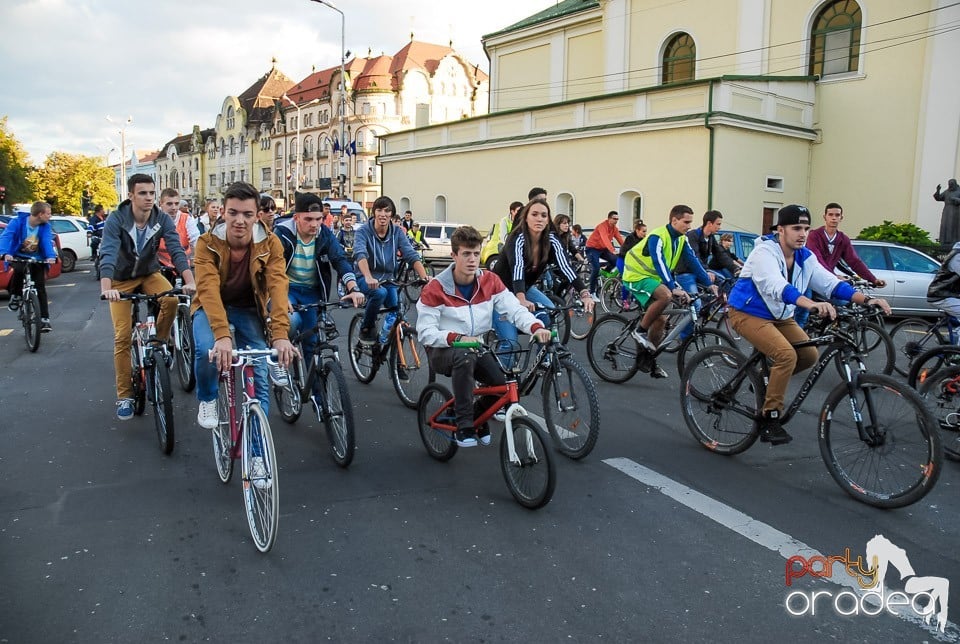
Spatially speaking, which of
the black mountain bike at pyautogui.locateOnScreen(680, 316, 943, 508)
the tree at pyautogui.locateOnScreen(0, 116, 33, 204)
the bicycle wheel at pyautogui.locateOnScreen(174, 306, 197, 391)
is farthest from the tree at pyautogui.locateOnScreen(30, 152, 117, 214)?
the black mountain bike at pyautogui.locateOnScreen(680, 316, 943, 508)

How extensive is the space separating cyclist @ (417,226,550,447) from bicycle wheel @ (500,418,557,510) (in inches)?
16.7

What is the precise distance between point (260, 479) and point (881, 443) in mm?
3540

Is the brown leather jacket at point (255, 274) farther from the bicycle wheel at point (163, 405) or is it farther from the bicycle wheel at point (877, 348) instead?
the bicycle wheel at point (877, 348)

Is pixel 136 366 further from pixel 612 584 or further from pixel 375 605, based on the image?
pixel 612 584

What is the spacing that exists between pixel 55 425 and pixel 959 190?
67.8ft

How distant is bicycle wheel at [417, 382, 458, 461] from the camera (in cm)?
530

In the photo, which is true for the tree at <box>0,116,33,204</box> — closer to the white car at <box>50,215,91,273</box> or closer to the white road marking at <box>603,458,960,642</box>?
the white car at <box>50,215,91,273</box>

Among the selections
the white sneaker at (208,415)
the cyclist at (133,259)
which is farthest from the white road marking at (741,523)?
the cyclist at (133,259)

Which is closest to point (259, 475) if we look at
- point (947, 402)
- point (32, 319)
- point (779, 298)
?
point (779, 298)

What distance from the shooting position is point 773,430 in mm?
5406

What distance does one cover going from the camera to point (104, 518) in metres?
4.46

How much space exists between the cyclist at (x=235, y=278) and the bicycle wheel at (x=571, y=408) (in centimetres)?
202

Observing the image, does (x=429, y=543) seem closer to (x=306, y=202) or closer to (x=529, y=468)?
(x=529, y=468)

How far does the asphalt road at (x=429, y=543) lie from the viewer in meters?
3.33
